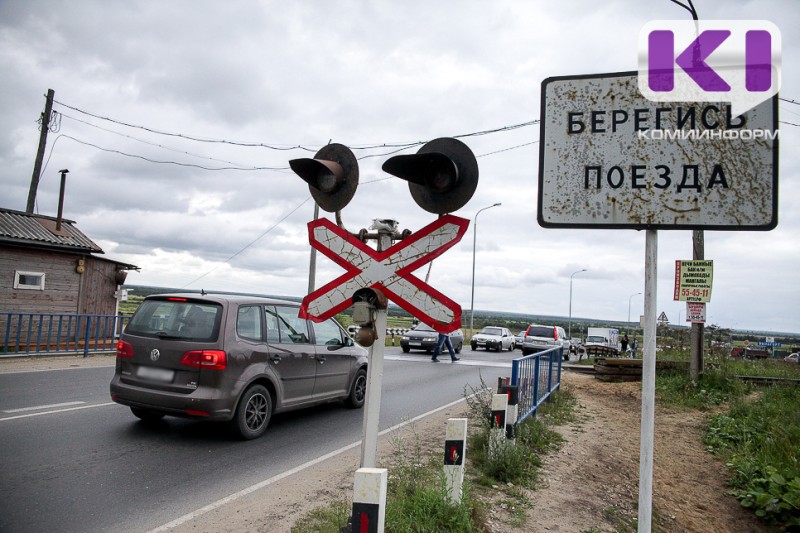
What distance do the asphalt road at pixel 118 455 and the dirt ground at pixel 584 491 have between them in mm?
379

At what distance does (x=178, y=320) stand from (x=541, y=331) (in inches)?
906

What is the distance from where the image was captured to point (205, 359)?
6.14 m

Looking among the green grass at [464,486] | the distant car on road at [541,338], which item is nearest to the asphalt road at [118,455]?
the green grass at [464,486]

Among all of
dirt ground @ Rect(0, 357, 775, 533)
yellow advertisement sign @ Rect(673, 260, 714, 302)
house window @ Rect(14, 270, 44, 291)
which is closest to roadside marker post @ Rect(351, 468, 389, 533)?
dirt ground @ Rect(0, 357, 775, 533)

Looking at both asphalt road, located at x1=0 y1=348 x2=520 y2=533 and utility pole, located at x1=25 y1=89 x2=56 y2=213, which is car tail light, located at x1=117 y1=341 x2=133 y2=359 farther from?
utility pole, located at x1=25 y1=89 x2=56 y2=213

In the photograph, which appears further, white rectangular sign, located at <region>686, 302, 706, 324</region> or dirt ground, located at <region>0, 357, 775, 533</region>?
white rectangular sign, located at <region>686, 302, 706, 324</region>

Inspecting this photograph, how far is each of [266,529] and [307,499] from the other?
2.28 feet

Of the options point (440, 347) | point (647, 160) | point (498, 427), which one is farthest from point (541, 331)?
point (647, 160)

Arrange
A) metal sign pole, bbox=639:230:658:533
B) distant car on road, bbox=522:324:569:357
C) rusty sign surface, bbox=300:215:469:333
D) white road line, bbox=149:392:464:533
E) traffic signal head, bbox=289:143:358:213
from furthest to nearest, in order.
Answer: distant car on road, bbox=522:324:569:357, white road line, bbox=149:392:464:533, traffic signal head, bbox=289:143:358:213, rusty sign surface, bbox=300:215:469:333, metal sign pole, bbox=639:230:658:533

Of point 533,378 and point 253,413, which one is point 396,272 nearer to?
point 253,413

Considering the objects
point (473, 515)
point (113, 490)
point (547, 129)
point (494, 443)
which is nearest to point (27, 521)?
point (113, 490)

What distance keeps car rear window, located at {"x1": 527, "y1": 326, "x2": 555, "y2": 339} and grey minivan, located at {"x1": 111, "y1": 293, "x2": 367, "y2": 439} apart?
69.2 feet

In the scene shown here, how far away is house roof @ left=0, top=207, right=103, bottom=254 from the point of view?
15.6m

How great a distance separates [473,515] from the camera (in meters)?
4.16
